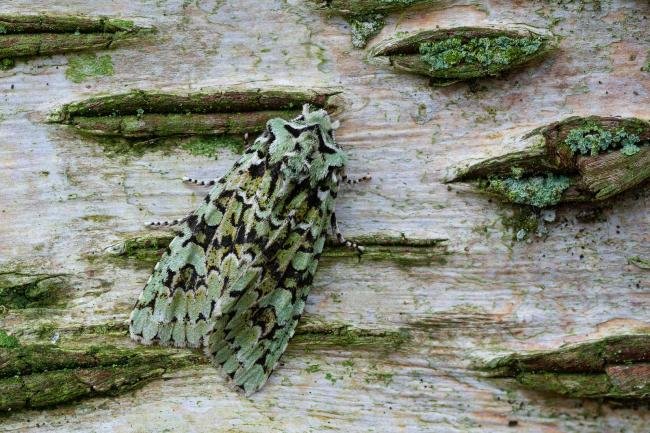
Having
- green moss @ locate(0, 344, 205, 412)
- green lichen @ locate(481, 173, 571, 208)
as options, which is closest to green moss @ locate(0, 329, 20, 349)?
green moss @ locate(0, 344, 205, 412)

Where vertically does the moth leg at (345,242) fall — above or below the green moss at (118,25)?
below

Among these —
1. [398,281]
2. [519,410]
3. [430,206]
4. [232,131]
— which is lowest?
[519,410]

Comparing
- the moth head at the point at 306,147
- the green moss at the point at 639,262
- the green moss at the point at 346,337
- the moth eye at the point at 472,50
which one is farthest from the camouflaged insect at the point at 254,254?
the green moss at the point at 639,262

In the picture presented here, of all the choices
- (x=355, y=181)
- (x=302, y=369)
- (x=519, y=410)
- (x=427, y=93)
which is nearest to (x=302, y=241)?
(x=355, y=181)

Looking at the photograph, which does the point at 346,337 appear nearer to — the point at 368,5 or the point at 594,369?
the point at 594,369

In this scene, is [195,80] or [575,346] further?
[195,80]

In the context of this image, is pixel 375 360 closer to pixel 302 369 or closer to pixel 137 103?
pixel 302 369

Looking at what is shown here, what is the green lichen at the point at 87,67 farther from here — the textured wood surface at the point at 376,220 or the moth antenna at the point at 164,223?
the moth antenna at the point at 164,223
